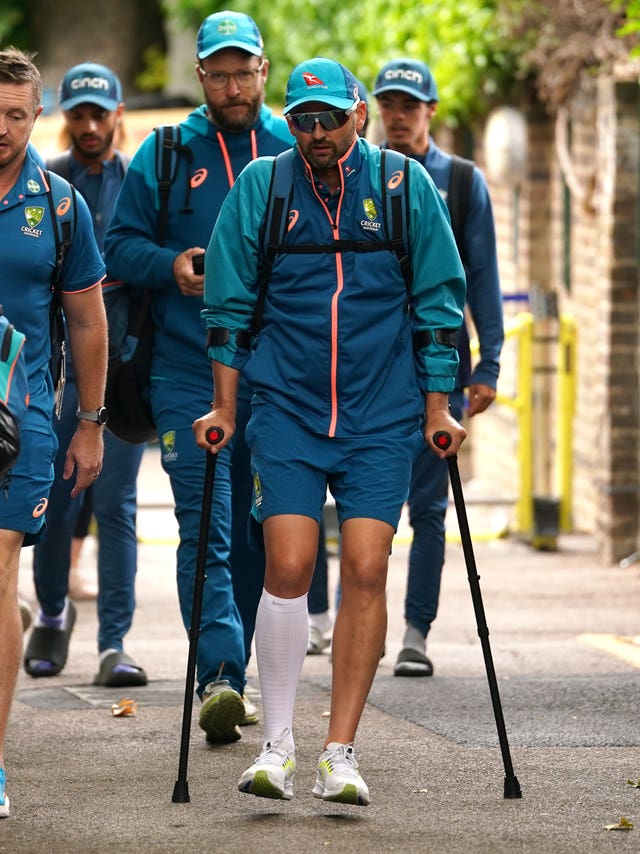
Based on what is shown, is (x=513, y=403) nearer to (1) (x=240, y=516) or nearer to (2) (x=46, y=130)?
(1) (x=240, y=516)

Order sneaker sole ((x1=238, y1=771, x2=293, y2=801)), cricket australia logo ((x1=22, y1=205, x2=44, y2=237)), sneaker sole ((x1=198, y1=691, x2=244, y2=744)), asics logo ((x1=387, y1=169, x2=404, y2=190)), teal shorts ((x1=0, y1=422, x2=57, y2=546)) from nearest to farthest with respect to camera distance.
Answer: sneaker sole ((x1=238, y1=771, x2=293, y2=801))
teal shorts ((x1=0, y1=422, x2=57, y2=546))
cricket australia logo ((x1=22, y1=205, x2=44, y2=237))
asics logo ((x1=387, y1=169, x2=404, y2=190))
sneaker sole ((x1=198, y1=691, x2=244, y2=744))

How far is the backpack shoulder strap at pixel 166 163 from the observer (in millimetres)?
6773

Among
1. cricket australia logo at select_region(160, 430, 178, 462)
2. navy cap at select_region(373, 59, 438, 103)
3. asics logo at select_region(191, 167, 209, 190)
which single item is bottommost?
cricket australia logo at select_region(160, 430, 178, 462)

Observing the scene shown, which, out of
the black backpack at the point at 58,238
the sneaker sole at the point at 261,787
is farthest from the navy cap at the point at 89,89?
the sneaker sole at the point at 261,787

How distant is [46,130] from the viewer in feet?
63.6

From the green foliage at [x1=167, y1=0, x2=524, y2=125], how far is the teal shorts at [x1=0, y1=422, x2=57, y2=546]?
879 cm

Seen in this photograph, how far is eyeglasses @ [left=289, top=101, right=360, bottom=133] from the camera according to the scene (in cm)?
562

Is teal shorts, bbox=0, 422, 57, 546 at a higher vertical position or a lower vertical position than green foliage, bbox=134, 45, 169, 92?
lower

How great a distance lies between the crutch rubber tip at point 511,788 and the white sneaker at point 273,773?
0.58 m

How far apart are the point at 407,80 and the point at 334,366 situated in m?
2.60

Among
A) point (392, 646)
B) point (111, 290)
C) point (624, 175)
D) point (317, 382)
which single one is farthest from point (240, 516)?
point (624, 175)

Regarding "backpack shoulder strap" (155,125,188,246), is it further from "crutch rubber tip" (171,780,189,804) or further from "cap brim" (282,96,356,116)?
"crutch rubber tip" (171,780,189,804)

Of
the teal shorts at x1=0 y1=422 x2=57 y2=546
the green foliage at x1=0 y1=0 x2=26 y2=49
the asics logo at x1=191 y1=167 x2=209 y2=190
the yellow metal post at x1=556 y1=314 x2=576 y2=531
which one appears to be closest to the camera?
the teal shorts at x1=0 y1=422 x2=57 y2=546

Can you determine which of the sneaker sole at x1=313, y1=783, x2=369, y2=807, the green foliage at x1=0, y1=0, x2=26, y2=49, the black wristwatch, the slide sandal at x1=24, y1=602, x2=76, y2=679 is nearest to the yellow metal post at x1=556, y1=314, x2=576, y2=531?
the slide sandal at x1=24, y1=602, x2=76, y2=679
